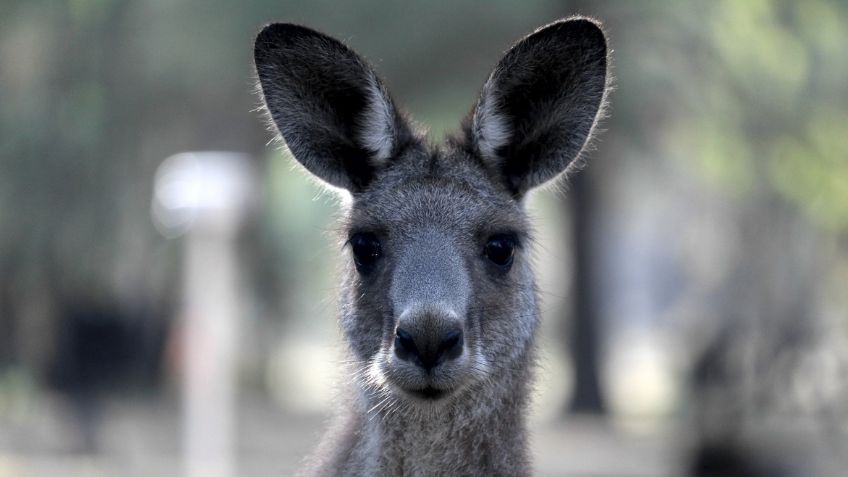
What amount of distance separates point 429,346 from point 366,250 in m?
0.66

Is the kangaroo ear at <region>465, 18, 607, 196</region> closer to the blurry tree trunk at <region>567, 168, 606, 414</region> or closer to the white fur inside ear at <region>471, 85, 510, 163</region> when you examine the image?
the white fur inside ear at <region>471, 85, 510, 163</region>

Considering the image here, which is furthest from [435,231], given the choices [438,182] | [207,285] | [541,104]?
[207,285]

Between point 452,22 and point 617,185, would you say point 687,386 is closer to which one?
point 452,22

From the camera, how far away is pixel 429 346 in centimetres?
455

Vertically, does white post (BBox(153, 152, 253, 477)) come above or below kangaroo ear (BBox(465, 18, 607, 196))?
above

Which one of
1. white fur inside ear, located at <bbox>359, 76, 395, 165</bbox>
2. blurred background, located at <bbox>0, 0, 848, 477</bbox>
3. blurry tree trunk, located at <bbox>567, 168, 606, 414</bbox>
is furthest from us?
blurry tree trunk, located at <bbox>567, 168, 606, 414</bbox>

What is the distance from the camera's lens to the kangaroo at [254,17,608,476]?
4.75 meters

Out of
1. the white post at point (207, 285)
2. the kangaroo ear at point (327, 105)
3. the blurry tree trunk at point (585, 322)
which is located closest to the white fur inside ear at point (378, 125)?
the kangaroo ear at point (327, 105)

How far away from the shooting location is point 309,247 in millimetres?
34438

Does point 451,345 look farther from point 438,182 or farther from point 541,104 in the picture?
point 541,104

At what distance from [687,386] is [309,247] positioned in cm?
1520

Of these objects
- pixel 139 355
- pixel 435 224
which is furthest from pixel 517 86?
pixel 139 355

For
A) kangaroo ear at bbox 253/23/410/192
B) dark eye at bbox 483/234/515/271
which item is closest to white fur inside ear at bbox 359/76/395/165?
kangaroo ear at bbox 253/23/410/192

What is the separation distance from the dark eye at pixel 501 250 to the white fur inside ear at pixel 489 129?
1.17 ft
